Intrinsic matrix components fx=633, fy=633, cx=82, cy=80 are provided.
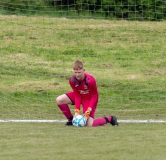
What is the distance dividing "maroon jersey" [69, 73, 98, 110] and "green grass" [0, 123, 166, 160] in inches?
18.2

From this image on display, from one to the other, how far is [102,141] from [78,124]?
55.6 inches

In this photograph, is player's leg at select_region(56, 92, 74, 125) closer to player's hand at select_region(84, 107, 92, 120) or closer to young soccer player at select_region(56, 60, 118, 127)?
young soccer player at select_region(56, 60, 118, 127)

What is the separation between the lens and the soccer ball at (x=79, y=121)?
983cm

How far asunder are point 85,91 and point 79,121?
Result: 1.80 ft

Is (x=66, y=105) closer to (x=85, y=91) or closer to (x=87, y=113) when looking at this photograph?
(x=85, y=91)

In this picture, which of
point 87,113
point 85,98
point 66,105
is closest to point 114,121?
point 87,113

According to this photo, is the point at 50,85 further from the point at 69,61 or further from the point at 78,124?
the point at 78,124

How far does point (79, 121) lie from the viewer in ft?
32.3

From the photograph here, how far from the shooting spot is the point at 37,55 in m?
14.5

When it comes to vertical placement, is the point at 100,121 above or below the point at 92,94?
below

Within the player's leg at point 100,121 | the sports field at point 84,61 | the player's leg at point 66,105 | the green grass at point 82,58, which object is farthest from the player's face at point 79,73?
the green grass at point 82,58

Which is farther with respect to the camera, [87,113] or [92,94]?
[92,94]

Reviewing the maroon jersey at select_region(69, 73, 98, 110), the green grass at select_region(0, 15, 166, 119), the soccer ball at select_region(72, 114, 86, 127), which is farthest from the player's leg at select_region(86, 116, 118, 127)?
the green grass at select_region(0, 15, 166, 119)

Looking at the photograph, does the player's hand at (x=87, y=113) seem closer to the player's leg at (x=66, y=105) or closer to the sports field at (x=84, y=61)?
the player's leg at (x=66, y=105)
